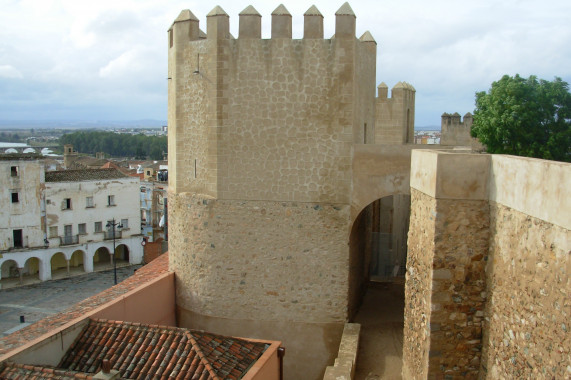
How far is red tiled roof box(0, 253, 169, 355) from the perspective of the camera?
25.4 ft

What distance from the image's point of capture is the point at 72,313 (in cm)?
877

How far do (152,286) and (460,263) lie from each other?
5.95 meters

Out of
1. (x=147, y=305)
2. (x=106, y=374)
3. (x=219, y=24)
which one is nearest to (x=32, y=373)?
(x=106, y=374)

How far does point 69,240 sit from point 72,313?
20.3 meters

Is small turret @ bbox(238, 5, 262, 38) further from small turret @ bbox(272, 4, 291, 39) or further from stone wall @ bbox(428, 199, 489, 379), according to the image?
stone wall @ bbox(428, 199, 489, 379)

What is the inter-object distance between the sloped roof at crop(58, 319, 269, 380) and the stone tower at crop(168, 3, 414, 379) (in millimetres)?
1916

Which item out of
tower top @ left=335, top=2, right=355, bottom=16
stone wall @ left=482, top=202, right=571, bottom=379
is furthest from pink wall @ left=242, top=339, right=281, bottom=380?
tower top @ left=335, top=2, right=355, bottom=16

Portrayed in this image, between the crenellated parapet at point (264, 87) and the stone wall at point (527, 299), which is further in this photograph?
the crenellated parapet at point (264, 87)

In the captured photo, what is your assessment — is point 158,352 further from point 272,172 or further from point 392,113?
point 392,113

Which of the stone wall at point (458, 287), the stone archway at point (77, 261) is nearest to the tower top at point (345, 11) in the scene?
the stone wall at point (458, 287)

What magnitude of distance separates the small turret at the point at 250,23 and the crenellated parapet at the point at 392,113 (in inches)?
157

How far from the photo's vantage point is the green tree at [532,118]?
15383 mm

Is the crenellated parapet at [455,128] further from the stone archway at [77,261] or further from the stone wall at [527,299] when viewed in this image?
the stone archway at [77,261]

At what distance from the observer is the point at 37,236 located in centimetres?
2628
